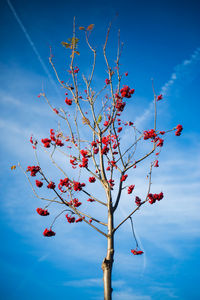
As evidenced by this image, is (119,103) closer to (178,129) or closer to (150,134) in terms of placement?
(150,134)

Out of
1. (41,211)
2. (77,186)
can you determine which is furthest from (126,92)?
(41,211)

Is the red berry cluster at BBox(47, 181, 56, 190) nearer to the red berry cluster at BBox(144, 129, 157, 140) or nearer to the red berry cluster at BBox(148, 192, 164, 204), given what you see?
the red berry cluster at BBox(148, 192, 164, 204)

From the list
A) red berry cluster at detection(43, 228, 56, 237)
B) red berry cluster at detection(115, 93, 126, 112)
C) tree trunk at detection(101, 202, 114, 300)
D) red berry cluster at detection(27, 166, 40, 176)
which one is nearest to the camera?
tree trunk at detection(101, 202, 114, 300)

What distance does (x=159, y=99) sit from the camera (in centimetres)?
705

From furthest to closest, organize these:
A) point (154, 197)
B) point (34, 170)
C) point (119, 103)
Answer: point (119, 103) < point (34, 170) < point (154, 197)

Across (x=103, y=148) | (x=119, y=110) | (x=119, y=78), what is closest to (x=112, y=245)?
(x=103, y=148)

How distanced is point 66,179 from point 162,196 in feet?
10.1

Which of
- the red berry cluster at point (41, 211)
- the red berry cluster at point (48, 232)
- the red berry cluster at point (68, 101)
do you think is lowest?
the red berry cluster at point (48, 232)

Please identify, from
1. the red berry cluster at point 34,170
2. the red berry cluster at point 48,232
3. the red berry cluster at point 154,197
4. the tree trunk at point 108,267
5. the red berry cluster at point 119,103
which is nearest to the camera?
the tree trunk at point 108,267

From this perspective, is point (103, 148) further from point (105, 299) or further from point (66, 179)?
point (105, 299)

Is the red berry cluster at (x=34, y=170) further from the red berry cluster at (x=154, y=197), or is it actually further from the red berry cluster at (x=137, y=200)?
the red berry cluster at (x=154, y=197)

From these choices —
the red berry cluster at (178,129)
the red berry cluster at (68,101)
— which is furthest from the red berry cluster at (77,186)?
the red berry cluster at (178,129)

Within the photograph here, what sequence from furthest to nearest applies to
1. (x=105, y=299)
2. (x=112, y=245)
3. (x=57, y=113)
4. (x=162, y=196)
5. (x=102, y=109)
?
(x=57, y=113) → (x=102, y=109) → (x=162, y=196) → (x=112, y=245) → (x=105, y=299)

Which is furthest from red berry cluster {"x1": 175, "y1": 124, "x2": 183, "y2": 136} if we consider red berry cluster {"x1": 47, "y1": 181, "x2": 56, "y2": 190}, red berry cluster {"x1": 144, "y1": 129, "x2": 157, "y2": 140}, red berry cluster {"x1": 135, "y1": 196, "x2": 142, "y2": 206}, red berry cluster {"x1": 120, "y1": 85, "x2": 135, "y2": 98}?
red berry cluster {"x1": 47, "y1": 181, "x2": 56, "y2": 190}
